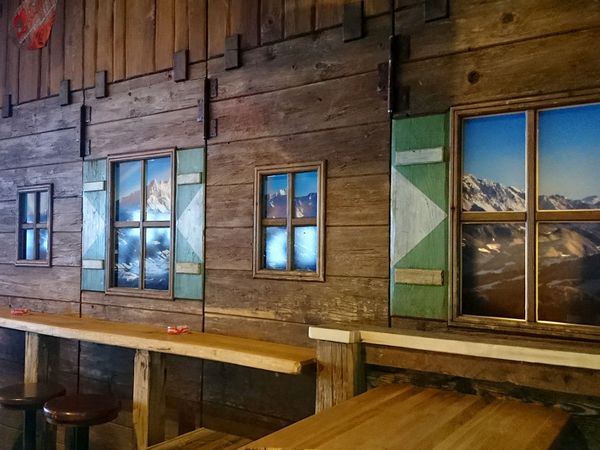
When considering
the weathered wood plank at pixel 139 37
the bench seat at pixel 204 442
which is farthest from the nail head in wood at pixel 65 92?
the bench seat at pixel 204 442

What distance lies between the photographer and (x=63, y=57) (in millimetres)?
4043

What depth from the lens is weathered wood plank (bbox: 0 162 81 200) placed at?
3.92 meters

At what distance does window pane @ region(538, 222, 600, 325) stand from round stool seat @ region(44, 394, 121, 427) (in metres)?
2.27

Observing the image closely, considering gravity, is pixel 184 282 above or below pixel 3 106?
below

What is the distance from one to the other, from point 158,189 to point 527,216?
2.23 metres

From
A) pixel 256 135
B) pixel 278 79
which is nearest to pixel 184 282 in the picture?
pixel 256 135

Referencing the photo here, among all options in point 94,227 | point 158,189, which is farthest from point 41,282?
point 158,189

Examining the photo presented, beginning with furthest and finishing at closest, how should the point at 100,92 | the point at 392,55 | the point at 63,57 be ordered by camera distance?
the point at 63,57 → the point at 100,92 → the point at 392,55

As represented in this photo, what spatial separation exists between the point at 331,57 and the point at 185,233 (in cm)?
136

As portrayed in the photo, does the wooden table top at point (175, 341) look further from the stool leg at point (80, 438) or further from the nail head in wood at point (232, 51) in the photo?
the nail head in wood at point (232, 51)

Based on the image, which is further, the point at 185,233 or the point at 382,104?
the point at 185,233

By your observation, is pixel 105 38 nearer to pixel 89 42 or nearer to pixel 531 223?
pixel 89 42

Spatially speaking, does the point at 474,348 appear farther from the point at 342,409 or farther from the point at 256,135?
the point at 256,135

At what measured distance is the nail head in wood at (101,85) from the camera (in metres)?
3.77
